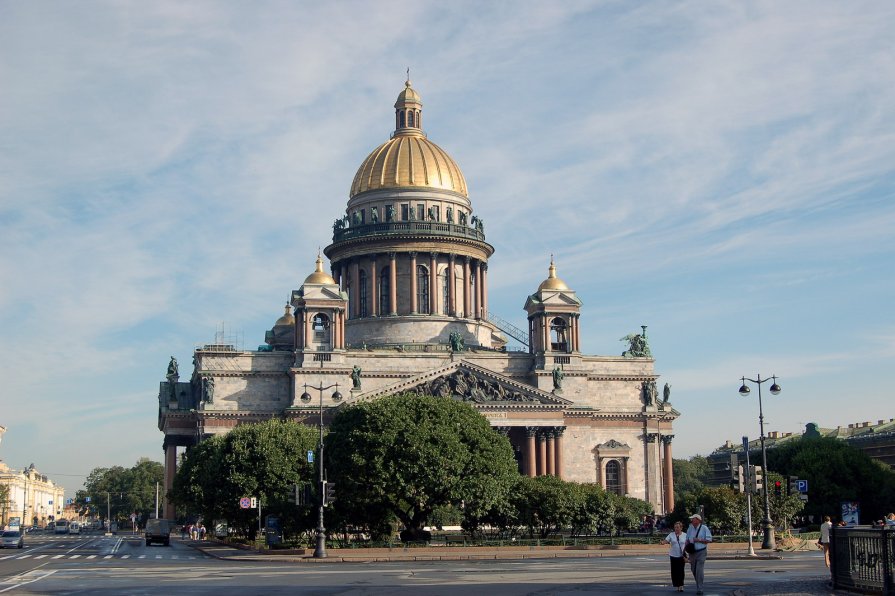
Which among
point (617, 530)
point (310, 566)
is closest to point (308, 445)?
point (617, 530)

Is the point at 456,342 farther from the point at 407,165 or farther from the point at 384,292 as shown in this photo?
the point at 407,165

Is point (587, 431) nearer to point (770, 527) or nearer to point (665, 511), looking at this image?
point (665, 511)

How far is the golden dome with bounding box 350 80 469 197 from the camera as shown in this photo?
5143 inches

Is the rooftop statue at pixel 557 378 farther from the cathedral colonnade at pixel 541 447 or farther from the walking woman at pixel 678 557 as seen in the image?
the walking woman at pixel 678 557

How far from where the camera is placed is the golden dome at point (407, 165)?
131 metres

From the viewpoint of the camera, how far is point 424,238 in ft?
420

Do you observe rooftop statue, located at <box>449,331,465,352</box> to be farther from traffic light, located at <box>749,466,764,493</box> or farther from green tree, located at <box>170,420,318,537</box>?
traffic light, located at <box>749,466,764,493</box>

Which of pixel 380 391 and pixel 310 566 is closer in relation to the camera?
pixel 310 566

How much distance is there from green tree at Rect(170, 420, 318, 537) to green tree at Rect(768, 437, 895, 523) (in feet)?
151

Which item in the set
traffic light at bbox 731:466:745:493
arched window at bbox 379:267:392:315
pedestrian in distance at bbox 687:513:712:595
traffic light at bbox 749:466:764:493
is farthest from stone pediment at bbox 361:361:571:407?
pedestrian in distance at bbox 687:513:712:595

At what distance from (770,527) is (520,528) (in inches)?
842


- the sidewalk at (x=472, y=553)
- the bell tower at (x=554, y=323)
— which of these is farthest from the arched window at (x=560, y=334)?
the sidewalk at (x=472, y=553)

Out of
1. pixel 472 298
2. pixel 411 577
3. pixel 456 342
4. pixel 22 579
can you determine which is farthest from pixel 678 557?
pixel 472 298

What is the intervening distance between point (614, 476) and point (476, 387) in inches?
686
